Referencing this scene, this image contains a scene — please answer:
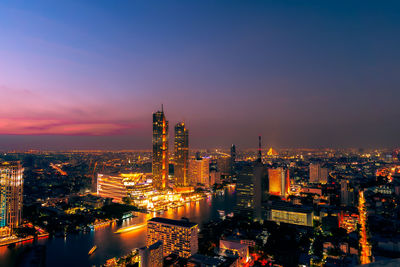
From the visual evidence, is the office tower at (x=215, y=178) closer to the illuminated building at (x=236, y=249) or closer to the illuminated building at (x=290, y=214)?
the illuminated building at (x=290, y=214)

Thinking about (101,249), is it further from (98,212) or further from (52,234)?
(98,212)

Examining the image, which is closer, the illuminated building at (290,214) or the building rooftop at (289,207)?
the illuminated building at (290,214)

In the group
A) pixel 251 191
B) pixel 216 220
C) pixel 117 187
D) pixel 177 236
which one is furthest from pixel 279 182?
pixel 177 236

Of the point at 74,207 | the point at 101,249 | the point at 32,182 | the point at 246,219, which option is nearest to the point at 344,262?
the point at 246,219

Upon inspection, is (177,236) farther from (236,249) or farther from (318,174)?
(318,174)

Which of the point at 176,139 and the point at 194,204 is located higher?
the point at 176,139

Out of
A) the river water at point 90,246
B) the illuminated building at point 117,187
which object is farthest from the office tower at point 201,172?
the river water at point 90,246

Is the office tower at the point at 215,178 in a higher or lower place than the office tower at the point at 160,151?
lower
